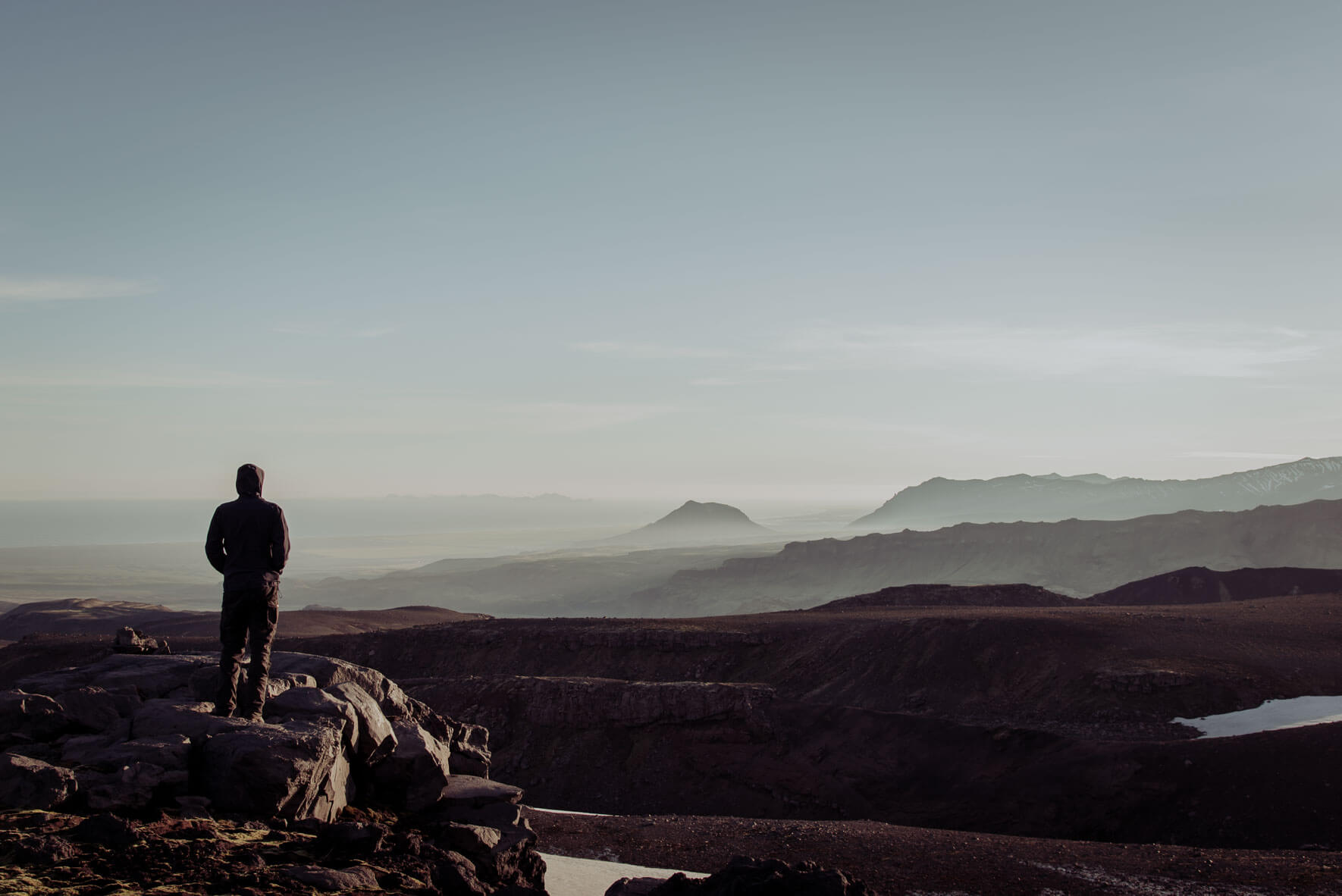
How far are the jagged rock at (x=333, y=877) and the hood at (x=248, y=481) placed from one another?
4.73 metres

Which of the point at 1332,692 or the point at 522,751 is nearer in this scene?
the point at 1332,692

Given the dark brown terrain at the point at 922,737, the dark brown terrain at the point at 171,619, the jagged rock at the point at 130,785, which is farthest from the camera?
the dark brown terrain at the point at 171,619

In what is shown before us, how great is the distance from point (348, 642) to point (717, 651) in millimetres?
20124

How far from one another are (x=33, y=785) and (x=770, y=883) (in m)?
8.19

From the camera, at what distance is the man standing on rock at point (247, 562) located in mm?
11961

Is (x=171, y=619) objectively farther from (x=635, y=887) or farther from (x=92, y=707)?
(x=635, y=887)

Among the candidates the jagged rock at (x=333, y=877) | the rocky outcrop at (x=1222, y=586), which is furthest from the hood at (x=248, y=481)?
the rocky outcrop at (x=1222, y=586)

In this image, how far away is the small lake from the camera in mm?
27531

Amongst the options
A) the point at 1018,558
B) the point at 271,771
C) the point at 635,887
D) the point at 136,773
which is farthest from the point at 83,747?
the point at 1018,558

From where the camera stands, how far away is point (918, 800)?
28.7 metres

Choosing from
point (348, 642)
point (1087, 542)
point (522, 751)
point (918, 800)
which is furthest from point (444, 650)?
point (1087, 542)

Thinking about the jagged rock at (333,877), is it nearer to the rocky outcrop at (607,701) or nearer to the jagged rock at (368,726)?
the jagged rock at (368,726)

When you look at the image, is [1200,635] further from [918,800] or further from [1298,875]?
[1298,875]

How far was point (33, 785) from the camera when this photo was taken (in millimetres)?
10422
